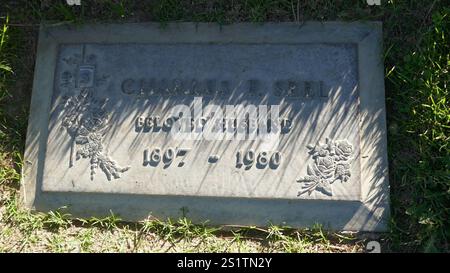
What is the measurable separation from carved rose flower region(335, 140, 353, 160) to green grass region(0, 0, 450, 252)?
240 millimetres

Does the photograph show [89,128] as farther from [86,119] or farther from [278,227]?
[278,227]

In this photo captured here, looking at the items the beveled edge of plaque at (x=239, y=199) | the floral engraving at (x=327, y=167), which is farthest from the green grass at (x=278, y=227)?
the floral engraving at (x=327, y=167)

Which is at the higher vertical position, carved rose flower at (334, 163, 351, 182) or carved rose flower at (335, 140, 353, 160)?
carved rose flower at (335, 140, 353, 160)

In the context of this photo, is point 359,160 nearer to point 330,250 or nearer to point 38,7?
point 330,250

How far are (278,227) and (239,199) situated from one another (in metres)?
0.24

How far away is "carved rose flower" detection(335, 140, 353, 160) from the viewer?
2.64 meters

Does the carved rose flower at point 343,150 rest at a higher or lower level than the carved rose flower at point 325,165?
higher

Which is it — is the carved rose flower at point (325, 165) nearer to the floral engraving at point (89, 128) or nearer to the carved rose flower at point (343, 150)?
the carved rose flower at point (343, 150)

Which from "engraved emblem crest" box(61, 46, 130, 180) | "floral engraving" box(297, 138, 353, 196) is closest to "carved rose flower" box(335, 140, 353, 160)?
"floral engraving" box(297, 138, 353, 196)

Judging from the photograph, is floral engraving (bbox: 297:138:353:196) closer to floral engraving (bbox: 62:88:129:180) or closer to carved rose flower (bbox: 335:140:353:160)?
carved rose flower (bbox: 335:140:353:160)

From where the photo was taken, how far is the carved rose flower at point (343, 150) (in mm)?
2640

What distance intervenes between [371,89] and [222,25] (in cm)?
89

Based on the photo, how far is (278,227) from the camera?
261 cm

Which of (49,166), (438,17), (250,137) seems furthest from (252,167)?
(438,17)
